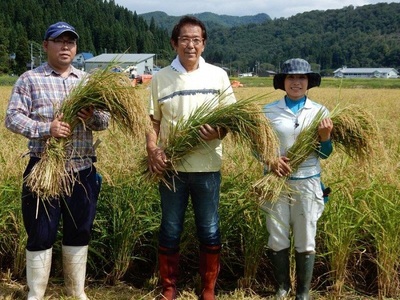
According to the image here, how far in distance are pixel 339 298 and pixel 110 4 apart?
133 m

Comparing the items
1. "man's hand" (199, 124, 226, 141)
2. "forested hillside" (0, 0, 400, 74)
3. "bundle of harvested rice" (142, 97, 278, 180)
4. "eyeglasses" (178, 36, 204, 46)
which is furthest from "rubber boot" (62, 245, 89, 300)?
"forested hillside" (0, 0, 400, 74)

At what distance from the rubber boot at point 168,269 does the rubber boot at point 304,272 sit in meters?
0.75

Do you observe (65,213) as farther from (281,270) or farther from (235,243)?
(281,270)

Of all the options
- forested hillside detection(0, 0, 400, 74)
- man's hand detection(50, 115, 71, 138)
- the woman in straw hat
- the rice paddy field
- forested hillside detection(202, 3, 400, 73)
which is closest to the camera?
man's hand detection(50, 115, 71, 138)

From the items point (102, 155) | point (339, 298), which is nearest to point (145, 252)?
point (102, 155)

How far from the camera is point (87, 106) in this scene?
2.59m

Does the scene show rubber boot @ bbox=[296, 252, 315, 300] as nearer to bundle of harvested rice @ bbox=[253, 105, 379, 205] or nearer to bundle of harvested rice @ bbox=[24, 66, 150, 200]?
bundle of harvested rice @ bbox=[253, 105, 379, 205]

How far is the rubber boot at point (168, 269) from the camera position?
284 centimetres

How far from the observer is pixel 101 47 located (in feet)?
296

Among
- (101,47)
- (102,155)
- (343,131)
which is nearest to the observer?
Result: (343,131)

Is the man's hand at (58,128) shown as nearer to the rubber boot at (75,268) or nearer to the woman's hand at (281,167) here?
the rubber boot at (75,268)

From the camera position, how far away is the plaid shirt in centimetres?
250

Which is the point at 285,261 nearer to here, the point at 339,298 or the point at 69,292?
the point at 339,298

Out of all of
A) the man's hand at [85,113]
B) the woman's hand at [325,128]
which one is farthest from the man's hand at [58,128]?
the woman's hand at [325,128]
